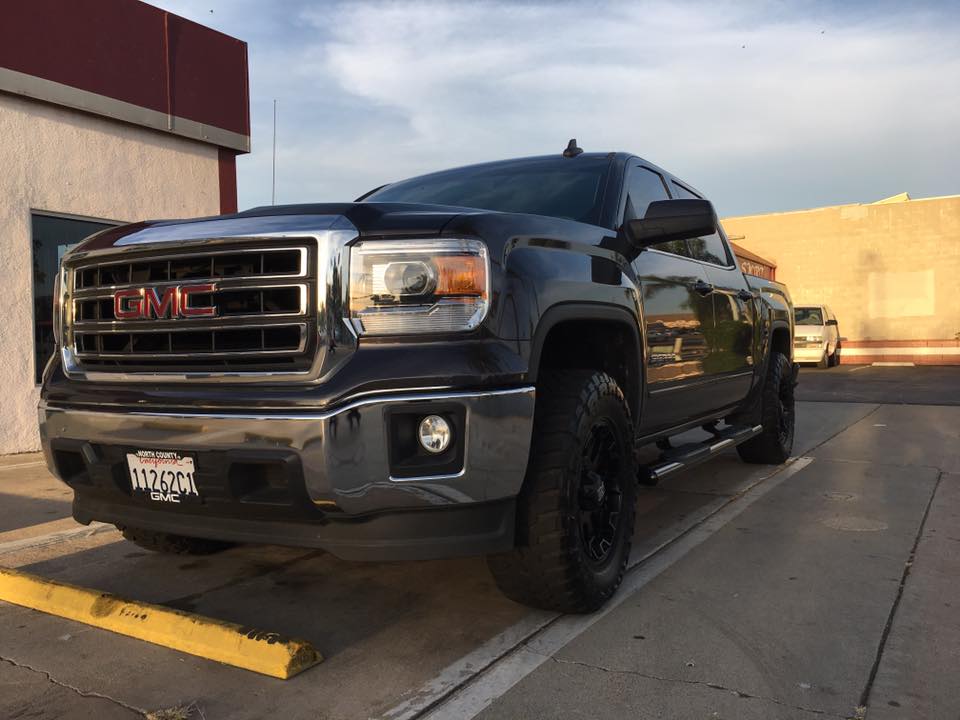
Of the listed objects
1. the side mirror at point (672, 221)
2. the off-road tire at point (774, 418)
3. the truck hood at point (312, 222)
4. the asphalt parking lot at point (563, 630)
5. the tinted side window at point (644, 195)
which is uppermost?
the tinted side window at point (644, 195)

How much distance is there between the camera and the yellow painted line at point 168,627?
8.74 ft

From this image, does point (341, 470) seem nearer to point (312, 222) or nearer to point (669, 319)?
point (312, 222)

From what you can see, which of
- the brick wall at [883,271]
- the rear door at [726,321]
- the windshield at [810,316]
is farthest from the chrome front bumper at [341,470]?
the brick wall at [883,271]

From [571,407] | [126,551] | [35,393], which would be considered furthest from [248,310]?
[35,393]

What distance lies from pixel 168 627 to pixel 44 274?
234 inches

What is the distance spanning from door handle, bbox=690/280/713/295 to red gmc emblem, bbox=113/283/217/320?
2.66 meters

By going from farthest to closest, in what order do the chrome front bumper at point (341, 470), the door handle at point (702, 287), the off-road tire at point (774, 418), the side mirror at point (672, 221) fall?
the off-road tire at point (774, 418), the door handle at point (702, 287), the side mirror at point (672, 221), the chrome front bumper at point (341, 470)

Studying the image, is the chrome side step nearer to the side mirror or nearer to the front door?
the front door

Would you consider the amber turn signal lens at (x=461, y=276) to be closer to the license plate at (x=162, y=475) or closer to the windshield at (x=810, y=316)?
the license plate at (x=162, y=475)

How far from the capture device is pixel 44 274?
25.5ft

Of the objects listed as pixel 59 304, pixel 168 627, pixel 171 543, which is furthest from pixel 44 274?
pixel 168 627

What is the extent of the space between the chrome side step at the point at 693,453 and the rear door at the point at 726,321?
204 mm

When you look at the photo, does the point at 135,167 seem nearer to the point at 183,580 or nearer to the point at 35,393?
the point at 35,393

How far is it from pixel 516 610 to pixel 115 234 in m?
2.04
